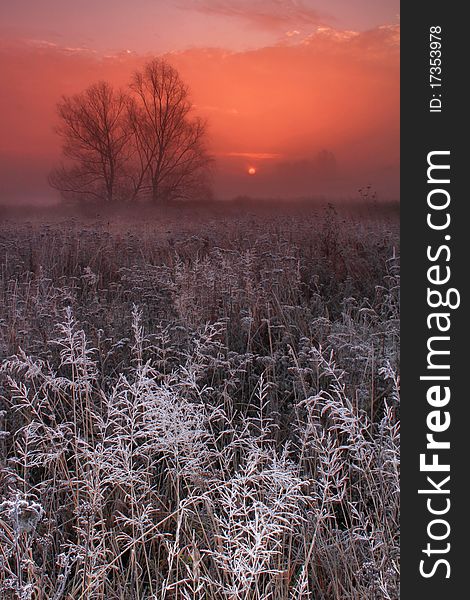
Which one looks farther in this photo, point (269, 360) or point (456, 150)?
point (269, 360)

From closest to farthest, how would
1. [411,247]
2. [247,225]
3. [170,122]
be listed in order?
[411,247], [247,225], [170,122]

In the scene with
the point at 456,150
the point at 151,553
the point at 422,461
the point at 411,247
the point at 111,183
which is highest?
the point at 111,183

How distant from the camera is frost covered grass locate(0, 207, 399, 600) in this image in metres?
2.14

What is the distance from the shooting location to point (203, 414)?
273cm

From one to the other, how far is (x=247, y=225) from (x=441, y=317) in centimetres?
727

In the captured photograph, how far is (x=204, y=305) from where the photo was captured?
5.13m

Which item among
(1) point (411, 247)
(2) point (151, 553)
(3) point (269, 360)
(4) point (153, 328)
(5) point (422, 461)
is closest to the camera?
(5) point (422, 461)

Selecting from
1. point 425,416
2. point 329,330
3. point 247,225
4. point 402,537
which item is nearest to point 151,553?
point 402,537

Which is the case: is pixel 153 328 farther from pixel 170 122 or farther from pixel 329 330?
pixel 170 122

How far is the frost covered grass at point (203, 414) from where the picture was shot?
214 cm

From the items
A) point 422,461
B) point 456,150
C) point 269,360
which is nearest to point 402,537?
point 422,461

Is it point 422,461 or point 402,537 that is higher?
point 422,461

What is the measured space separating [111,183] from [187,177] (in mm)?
2235

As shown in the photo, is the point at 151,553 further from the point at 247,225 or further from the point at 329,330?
the point at 247,225
